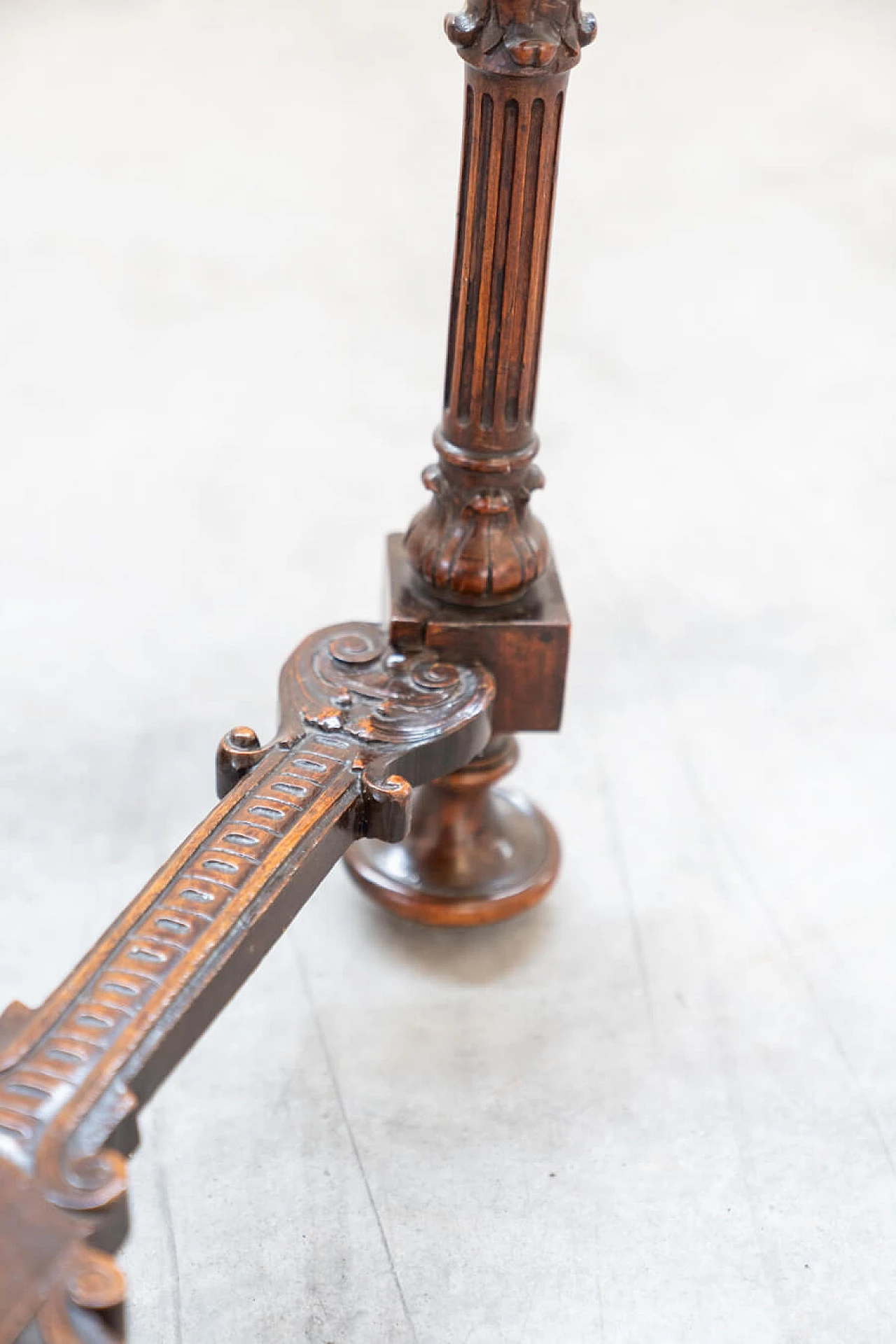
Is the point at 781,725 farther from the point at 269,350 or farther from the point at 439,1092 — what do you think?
the point at 269,350

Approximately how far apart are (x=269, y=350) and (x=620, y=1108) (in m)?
1.58

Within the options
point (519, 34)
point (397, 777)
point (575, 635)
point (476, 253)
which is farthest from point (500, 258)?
point (575, 635)

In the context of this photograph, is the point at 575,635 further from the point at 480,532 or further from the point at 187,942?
the point at 187,942

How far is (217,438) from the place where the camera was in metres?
2.44

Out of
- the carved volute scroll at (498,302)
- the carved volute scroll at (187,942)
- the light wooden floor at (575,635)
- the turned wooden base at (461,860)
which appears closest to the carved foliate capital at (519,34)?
the carved volute scroll at (498,302)

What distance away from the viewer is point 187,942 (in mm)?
1182

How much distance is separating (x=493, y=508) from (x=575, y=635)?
1.97 feet

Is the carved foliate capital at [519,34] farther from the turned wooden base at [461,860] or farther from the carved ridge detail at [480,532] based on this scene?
the turned wooden base at [461,860]

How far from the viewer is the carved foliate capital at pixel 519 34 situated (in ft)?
4.33

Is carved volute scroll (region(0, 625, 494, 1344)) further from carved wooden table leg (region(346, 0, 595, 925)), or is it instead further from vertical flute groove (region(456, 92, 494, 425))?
vertical flute groove (region(456, 92, 494, 425))

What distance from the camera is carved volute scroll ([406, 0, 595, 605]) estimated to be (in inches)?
52.9

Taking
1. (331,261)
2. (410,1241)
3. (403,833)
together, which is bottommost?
(410,1241)

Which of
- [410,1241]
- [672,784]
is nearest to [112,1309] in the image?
[410,1241]

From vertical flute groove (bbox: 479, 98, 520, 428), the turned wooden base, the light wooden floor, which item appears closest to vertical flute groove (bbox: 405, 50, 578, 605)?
vertical flute groove (bbox: 479, 98, 520, 428)
